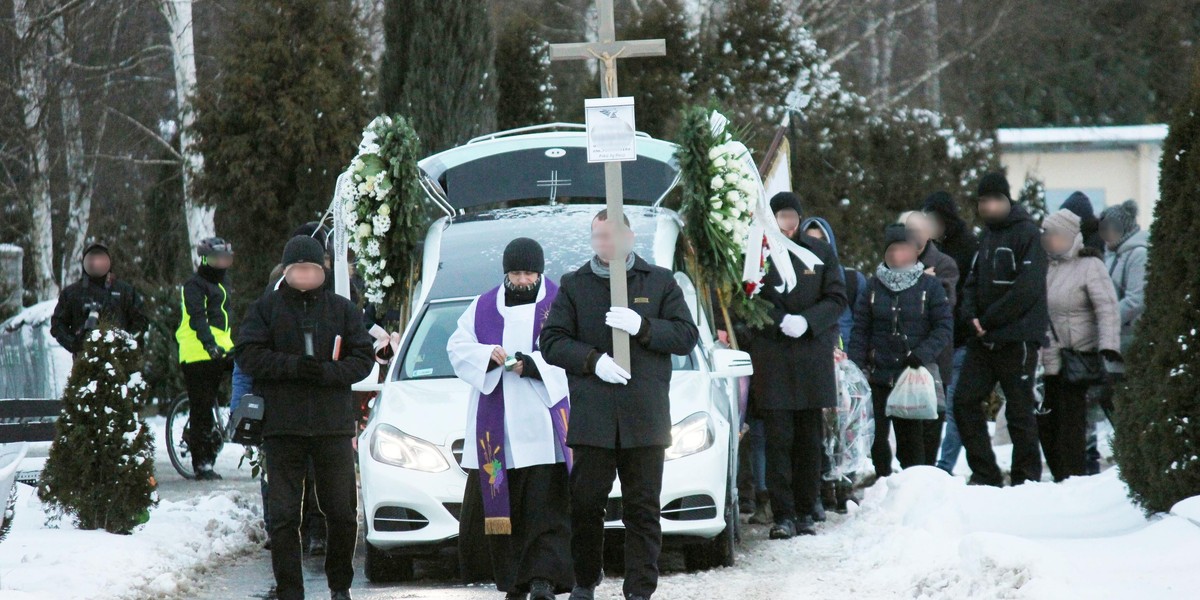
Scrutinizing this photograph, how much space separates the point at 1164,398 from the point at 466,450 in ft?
10.7

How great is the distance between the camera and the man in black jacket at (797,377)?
963 cm

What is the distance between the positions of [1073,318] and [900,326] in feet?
3.76

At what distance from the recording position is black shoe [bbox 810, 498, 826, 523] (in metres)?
9.87

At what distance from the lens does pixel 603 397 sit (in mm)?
7266

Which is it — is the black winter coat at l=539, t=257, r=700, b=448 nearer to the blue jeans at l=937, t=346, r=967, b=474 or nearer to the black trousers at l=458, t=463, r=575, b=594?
the black trousers at l=458, t=463, r=575, b=594

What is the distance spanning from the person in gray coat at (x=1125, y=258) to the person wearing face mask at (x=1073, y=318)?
0.77 metres

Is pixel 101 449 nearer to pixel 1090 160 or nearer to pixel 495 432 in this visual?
pixel 495 432

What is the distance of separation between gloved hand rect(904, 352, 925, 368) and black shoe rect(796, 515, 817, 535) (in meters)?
1.54

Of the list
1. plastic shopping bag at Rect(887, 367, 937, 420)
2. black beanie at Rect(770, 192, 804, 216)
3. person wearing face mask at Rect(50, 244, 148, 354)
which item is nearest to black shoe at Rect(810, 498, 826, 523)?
plastic shopping bag at Rect(887, 367, 937, 420)

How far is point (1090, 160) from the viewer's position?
37.6 meters

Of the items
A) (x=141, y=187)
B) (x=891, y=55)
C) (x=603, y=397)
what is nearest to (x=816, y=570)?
(x=603, y=397)

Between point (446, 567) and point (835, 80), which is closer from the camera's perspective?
point (446, 567)

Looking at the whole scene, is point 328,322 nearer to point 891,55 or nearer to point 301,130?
point 301,130

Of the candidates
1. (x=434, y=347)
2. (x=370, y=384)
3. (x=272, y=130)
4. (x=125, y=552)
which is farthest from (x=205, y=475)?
(x=370, y=384)
